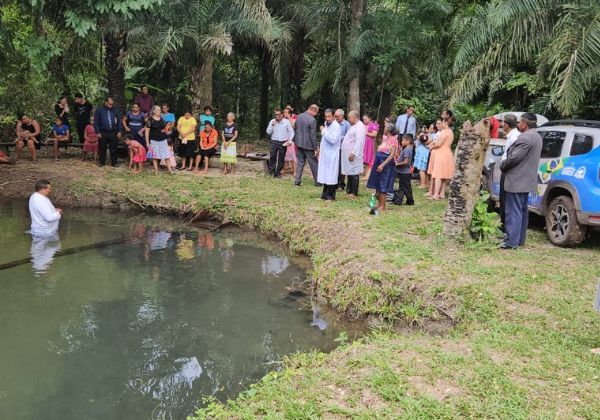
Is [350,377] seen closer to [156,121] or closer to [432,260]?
[432,260]

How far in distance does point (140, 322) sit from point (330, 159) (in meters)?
5.56

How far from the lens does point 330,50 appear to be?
20906 mm

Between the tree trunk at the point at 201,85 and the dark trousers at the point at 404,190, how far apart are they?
7.29 m

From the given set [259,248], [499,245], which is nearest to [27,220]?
[259,248]

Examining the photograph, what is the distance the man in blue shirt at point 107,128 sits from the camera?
1440cm

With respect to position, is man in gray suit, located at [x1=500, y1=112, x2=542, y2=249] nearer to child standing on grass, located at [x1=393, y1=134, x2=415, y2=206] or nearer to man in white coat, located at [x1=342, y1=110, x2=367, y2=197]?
child standing on grass, located at [x1=393, y1=134, x2=415, y2=206]

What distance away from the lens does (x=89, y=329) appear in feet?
20.9

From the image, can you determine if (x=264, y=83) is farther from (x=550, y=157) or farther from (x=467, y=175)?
(x=467, y=175)

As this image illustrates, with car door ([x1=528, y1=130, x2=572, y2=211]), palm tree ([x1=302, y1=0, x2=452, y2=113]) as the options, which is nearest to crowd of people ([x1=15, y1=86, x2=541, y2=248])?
car door ([x1=528, y1=130, x2=572, y2=211])

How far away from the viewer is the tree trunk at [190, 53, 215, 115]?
16.1m

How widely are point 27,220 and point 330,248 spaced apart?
20.3ft

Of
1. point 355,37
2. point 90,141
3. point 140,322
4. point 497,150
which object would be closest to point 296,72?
point 355,37

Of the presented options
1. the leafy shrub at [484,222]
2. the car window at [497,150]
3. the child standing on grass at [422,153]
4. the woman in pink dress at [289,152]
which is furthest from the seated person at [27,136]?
the leafy shrub at [484,222]

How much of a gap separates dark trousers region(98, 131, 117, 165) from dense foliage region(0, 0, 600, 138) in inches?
79.1
